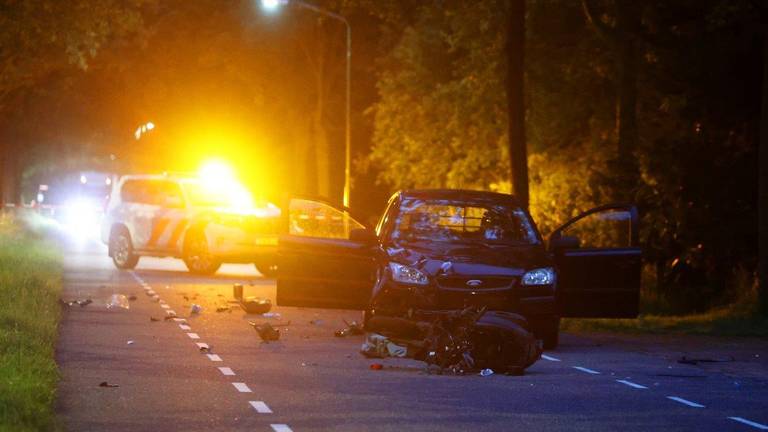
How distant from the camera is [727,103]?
2877 centimetres

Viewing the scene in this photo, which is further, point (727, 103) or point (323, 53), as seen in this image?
point (323, 53)

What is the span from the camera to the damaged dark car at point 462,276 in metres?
16.5

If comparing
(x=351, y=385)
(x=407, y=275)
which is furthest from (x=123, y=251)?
(x=351, y=385)

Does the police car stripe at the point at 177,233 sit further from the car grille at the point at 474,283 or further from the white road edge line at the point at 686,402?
the white road edge line at the point at 686,402

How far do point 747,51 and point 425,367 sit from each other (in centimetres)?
1287

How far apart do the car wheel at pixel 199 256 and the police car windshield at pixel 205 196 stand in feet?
3.24

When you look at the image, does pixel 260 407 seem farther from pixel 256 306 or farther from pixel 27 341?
pixel 256 306

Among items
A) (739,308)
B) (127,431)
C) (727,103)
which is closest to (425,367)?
(127,431)

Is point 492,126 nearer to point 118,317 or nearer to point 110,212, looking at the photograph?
point 110,212

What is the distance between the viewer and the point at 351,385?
14773 mm

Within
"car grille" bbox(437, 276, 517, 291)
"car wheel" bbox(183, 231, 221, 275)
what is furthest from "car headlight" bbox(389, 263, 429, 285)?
"car wheel" bbox(183, 231, 221, 275)

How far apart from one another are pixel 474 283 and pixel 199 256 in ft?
58.4

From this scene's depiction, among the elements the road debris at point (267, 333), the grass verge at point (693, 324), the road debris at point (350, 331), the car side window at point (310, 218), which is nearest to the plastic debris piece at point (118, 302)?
the car side window at point (310, 218)

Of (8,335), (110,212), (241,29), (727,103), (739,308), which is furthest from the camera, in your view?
(241,29)
